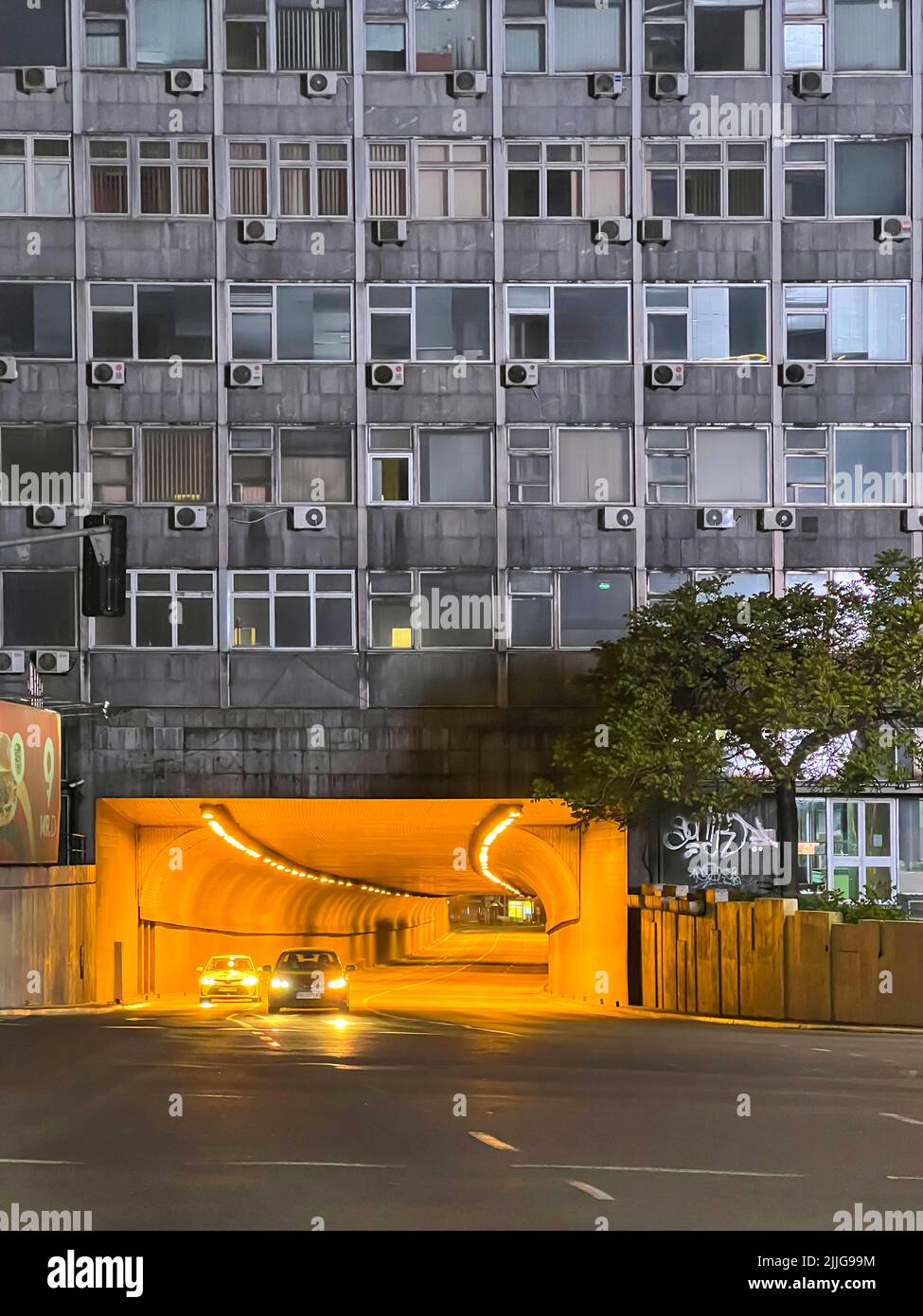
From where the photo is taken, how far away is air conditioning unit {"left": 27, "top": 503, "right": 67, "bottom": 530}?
42469 millimetres

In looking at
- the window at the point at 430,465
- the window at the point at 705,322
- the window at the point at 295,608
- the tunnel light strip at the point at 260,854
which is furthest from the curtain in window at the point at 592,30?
the tunnel light strip at the point at 260,854

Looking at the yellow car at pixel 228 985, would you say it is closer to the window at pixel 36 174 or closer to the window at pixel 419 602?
the window at pixel 419 602

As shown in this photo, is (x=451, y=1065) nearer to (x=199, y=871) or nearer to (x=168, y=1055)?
(x=168, y=1055)

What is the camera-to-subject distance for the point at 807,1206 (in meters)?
11.0

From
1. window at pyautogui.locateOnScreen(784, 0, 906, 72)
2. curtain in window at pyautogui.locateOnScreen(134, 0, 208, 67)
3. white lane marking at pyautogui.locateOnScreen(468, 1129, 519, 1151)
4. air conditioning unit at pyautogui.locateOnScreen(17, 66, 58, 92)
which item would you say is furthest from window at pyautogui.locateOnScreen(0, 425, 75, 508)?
white lane marking at pyautogui.locateOnScreen(468, 1129, 519, 1151)

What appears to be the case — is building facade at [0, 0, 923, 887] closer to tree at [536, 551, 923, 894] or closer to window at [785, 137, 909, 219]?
window at [785, 137, 909, 219]

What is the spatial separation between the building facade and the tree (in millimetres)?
5000

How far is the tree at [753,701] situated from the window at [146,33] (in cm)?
1631

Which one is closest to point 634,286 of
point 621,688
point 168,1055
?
point 621,688

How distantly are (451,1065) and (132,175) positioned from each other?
26.9m

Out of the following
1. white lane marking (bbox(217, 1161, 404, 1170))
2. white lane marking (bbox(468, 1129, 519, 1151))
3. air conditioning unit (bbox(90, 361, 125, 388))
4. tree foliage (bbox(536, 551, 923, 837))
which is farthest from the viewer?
air conditioning unit (bbox(90, 361, 125, 388))

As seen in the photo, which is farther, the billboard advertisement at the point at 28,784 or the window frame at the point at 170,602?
the window frame at the point at 170,602

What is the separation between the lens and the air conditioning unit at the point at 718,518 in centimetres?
4259

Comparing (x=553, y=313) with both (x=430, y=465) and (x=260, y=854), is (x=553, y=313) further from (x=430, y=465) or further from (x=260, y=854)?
(x=260, y=854)
